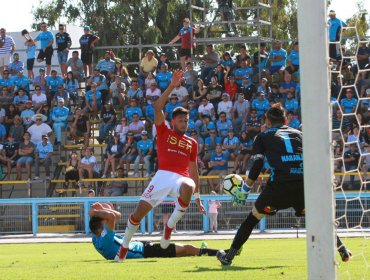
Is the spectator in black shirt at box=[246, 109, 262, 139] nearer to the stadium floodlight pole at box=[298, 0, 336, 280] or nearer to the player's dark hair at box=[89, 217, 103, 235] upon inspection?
the player's dark hair at box=[89, 217, 103, 235]

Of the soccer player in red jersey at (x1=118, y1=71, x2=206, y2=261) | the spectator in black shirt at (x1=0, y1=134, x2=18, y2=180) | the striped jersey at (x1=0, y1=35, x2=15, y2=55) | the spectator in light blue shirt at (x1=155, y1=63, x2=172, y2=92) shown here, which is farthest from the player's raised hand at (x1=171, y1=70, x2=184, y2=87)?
the striped jersey at (x1=0, y1=35, x2=15, y2=55)

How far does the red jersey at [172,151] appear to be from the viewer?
1363cm

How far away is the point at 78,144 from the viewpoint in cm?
3281

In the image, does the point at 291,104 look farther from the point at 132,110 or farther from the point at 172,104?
the point at 132,110

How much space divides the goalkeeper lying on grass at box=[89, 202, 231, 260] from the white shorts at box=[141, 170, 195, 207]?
0.99 meters

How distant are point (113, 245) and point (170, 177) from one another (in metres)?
1.50

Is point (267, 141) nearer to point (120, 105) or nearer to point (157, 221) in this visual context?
point (157, 221)

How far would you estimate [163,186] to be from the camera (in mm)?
13305

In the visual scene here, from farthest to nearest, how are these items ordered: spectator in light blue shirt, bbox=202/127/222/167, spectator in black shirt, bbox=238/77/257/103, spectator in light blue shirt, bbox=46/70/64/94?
spectator in light blue shirt, bbox=46/70/64/94, spectator in black shirt, bbox=238/77/257/103, spectator in light blue shirt, bbox=202/127/222/167

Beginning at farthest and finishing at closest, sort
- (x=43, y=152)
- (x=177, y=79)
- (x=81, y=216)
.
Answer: (x=43, y=152) → (x=81, y=216) → (x=177, y=79)

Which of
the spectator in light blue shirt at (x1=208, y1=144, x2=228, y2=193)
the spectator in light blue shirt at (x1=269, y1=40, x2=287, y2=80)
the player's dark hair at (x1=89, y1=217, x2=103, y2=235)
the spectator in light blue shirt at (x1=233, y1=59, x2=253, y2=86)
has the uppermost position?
the spectator in light blue shirt at (x1=269, y1=40, x2=287, y2=80)

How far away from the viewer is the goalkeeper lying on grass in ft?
45.9

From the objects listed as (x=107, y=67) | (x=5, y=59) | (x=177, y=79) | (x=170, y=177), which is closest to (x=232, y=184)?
(x=170, y=177)

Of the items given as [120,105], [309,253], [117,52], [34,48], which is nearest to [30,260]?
[309,253]
